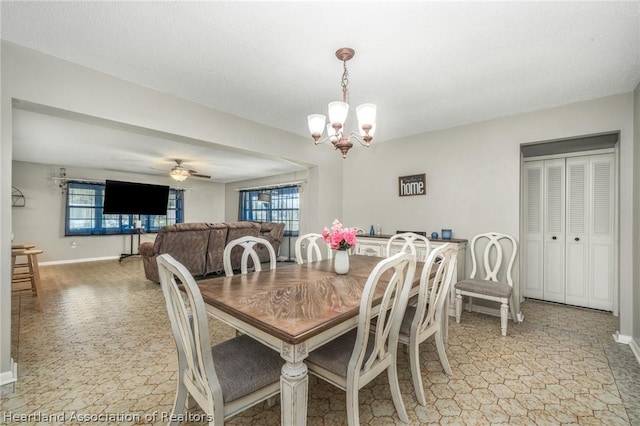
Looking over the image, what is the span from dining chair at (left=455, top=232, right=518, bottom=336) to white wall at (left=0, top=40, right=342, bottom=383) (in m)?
2.84

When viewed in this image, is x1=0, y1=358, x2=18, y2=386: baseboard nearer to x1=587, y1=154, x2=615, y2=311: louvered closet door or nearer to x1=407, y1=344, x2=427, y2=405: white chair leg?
x1=407, y1=344, x2=427, y2=405: white chair leg

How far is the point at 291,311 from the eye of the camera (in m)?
1.41

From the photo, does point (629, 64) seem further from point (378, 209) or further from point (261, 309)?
point (261, 309)

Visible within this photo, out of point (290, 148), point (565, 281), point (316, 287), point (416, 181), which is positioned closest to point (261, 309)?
point (316, 287)

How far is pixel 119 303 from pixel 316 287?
132 inches

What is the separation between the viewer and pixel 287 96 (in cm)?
280

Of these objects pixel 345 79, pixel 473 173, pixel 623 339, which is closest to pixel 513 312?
pixel 623 339

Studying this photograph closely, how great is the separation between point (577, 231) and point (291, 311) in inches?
162

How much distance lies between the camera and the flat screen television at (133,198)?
645 centimetres

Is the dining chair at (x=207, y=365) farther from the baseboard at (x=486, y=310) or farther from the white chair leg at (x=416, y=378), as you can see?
the baseboard at (x=486, y=310)

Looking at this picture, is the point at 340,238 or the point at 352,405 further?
the point at 340,238

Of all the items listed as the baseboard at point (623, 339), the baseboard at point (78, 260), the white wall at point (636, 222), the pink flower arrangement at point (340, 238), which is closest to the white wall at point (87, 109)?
the pink flower arrangement at point (340, 238)

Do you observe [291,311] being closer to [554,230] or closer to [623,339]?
[623,339]

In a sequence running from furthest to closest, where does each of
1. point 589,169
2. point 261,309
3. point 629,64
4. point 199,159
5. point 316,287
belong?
point 199,159 < point 589,169 < point 629,64 < point 316,287 < point 261,309
